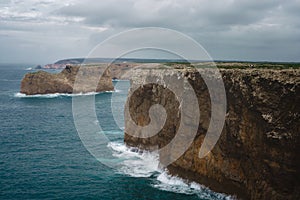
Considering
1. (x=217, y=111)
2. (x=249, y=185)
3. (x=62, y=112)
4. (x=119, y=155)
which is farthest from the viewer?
(x=62, y=112)

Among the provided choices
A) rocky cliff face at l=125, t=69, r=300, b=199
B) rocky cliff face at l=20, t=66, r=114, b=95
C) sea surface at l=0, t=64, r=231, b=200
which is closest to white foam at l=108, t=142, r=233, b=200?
sea surface at l=0, t=64, r=231, b=200

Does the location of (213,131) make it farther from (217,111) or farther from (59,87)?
(59,87)

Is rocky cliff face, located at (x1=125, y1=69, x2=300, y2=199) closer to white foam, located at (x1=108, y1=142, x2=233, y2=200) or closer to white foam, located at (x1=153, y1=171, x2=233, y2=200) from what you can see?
white foam, located at (x1=153, y1=171, x2=233, y2=200)

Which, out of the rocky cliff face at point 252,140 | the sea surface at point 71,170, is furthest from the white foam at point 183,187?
the rocky cliff face at point 252,140

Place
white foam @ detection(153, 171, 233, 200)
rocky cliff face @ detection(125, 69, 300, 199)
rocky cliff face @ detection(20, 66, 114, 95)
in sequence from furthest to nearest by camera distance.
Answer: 1. rocky cliff face @ detection(20, 66, 114, 95)
2. white foam @ detection(153, 171, 233, 200)
3. rocky cliff face @ detection(125, 69, 300, 199)

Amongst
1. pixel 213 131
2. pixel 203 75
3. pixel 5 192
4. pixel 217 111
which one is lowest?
pixel 5 192

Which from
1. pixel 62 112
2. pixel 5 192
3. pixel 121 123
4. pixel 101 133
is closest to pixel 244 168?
pixel 5 192

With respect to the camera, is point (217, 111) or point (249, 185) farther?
point (217, 111)

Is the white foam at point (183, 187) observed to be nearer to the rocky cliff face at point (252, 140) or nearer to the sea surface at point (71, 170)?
the sea surface at point (71, 170)
